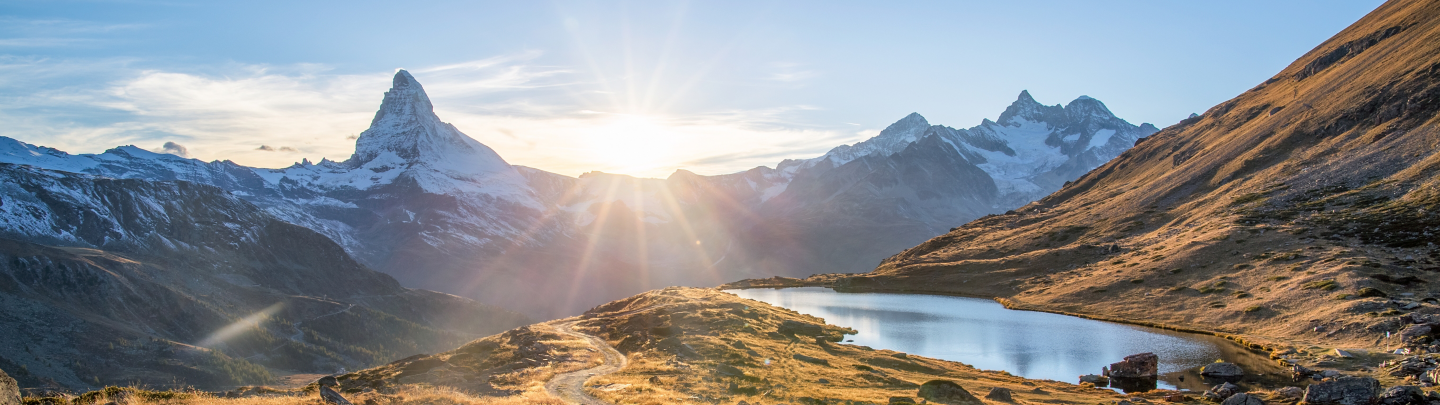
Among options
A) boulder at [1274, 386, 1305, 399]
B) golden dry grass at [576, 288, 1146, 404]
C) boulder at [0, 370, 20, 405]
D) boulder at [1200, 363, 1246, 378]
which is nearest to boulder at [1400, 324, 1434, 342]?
boulder at [1200, 363, 1246, 378]

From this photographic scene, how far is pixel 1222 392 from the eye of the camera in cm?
4766

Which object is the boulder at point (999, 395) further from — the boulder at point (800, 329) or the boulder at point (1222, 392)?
the boulder at point (800, 329)

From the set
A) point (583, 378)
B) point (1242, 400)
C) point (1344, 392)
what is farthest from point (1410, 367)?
point (583, 378)

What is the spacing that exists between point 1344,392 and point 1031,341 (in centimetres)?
3960

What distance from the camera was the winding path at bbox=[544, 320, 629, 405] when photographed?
129 feet

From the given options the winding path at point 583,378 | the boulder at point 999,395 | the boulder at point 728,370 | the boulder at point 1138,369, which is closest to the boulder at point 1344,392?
the boulder at point 999,395

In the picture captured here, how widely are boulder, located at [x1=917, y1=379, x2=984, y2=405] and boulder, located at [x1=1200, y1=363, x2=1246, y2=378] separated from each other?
91.3 ft

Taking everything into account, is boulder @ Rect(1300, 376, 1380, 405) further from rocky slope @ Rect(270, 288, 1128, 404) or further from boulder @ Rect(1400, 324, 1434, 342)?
boulder @ Rect(1400, 324, 1434, 342)

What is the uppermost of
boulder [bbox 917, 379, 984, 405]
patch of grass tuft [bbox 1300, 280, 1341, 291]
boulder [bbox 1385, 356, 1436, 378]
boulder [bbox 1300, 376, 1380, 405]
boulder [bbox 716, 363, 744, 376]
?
patch of grass tuft [bbox 1300, 280, 1341, 291]

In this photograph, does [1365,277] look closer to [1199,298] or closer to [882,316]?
[1199,298]

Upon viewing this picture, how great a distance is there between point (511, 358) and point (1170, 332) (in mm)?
72897

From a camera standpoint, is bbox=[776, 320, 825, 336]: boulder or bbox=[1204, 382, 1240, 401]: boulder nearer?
bbox=[1204, 382, 1240, 401]: boulder

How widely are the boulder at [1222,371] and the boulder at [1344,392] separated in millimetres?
14150

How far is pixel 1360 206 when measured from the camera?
359 ft
